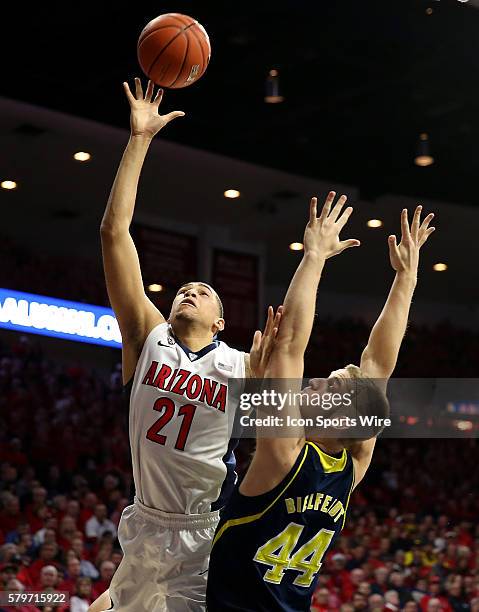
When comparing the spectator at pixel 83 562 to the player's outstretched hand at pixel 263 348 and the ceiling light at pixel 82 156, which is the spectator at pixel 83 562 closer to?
the ceiling light at pixel 82 156

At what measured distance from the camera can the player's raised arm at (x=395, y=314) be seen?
367cm

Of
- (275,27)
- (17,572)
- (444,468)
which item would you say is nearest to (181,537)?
(17,572)

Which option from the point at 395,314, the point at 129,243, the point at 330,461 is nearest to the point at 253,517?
the point at 330,461

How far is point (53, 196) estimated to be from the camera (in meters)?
13.9

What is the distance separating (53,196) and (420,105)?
209 inches

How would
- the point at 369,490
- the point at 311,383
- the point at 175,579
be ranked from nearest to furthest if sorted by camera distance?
1. the point at 311,383
2. the point at 175,579
3. the point at 369,490

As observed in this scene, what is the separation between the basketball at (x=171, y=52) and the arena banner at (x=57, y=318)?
7.68 metres

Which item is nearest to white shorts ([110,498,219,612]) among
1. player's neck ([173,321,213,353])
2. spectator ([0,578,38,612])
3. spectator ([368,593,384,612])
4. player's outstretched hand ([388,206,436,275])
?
player's neck ([173,321,213,353])

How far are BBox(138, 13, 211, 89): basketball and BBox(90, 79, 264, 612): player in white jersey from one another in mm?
517

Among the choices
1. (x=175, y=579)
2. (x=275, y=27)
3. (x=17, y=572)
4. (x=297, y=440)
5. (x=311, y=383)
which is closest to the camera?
(x=297, y=440)

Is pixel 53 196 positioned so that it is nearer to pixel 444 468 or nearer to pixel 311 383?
pixel 444 468

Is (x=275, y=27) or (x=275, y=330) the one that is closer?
(x=275, y=330)

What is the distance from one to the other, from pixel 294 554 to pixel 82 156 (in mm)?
10264

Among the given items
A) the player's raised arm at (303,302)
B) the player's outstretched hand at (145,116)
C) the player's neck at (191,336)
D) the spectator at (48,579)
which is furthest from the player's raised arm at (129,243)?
the spectator at (48,579)
